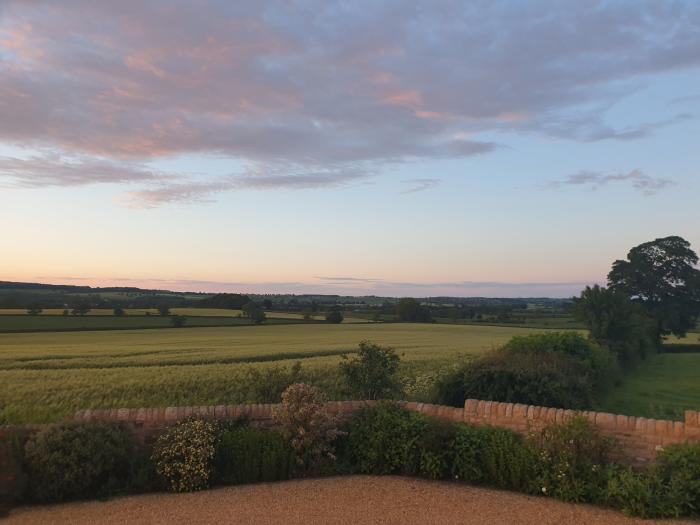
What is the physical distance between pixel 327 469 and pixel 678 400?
16116mm

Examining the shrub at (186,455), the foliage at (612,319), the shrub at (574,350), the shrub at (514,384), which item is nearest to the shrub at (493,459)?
the shrub at (186,455)

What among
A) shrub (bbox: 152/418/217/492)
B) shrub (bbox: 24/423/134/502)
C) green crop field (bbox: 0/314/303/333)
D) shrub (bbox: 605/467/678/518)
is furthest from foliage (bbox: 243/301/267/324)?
shrub (bbox: 605/467/678/518)

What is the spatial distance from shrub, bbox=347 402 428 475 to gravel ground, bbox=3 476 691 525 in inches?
21.5

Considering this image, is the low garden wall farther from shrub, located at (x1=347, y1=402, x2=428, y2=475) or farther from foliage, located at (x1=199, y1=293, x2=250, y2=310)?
foliage, located at (x1=199, y1=293, x2=250, y2=310)

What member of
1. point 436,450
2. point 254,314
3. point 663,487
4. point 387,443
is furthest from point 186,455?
point 254,314

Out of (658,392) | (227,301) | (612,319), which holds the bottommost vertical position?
(658,392)

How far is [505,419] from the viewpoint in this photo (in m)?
9.31

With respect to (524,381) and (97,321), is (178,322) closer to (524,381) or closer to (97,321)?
(97,321)

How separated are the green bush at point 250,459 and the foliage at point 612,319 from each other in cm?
2552

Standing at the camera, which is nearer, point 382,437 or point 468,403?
point 382,437

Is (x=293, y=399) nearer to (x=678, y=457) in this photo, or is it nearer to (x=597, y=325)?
(x=678, y=457)

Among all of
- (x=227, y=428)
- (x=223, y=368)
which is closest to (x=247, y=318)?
(x=223, y=368)

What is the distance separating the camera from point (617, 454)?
843 cm

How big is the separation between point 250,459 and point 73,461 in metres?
2.47
